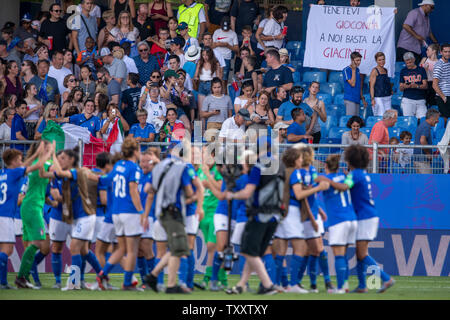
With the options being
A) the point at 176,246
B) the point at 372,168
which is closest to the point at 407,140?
the point at 372,168

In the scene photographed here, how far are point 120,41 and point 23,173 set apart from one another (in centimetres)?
837

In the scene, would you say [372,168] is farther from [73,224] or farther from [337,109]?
[73,224]

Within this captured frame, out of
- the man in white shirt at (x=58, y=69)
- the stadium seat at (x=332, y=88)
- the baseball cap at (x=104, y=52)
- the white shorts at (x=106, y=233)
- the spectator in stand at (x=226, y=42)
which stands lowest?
the white shorts at (x=106, y=233)

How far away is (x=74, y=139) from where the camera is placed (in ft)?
51.5

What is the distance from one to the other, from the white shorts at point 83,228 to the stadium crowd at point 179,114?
2 centimetres

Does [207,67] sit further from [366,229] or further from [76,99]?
[366,229]

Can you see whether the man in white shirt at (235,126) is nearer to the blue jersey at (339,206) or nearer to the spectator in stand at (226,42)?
the spectator in stand at (226,42)

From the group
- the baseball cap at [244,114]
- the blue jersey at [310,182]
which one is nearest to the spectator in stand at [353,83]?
the baseball cap at [244,114]

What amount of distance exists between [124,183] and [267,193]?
2.13m

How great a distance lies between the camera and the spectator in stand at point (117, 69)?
60.7 feet

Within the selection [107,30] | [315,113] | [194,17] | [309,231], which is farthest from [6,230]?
[194,17]

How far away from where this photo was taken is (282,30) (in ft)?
67.3

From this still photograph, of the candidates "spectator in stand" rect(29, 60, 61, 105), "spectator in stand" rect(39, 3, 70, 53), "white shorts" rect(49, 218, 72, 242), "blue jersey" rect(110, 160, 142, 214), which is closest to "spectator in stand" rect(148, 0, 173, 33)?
"spectator in stand" rect(39, 3, 70, 53)

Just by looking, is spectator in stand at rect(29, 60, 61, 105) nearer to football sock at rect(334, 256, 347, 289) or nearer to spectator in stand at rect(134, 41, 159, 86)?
Answer: spectator in stand at rect(134, 41, 159, 86)
